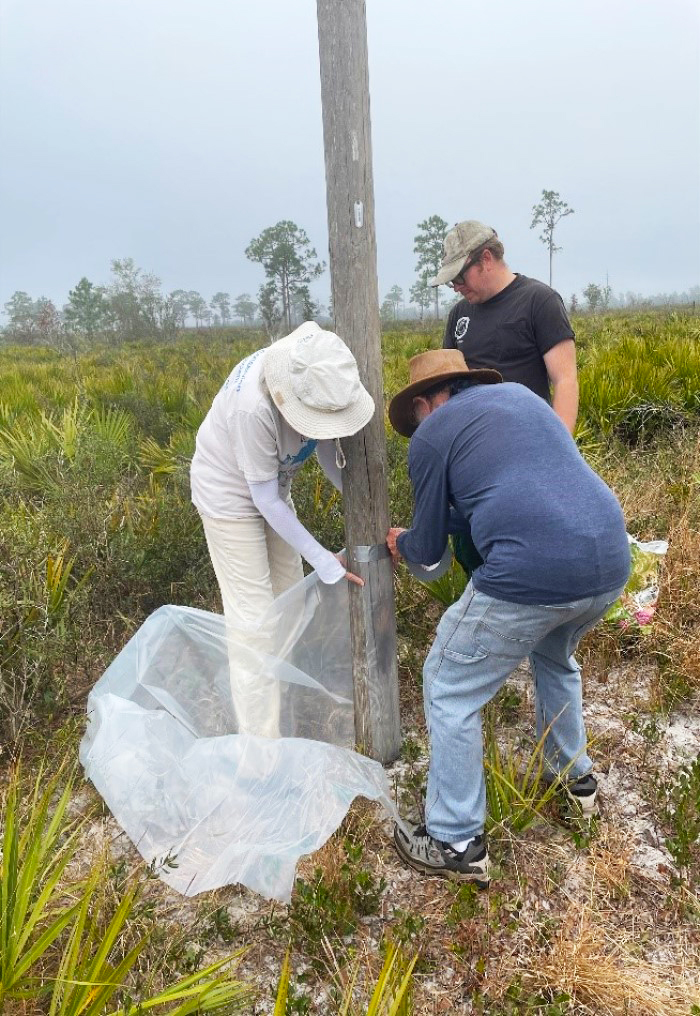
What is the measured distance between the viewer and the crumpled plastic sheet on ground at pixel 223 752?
6.52ft

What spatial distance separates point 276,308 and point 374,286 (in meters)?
12.8

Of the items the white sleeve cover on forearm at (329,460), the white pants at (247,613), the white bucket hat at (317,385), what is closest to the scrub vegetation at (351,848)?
the white pants at (247,613)

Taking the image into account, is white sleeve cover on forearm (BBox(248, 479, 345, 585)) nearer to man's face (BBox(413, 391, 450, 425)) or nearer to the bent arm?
man's face (BBox(413, 391, 450, 425))

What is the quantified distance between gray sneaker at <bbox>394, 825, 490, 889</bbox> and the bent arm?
165cm

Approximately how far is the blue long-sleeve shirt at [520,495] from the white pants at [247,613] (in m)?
0.77

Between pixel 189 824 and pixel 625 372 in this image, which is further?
pixel 625 372

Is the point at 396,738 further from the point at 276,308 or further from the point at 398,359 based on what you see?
the point at 276,308

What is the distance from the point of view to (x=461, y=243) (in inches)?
109

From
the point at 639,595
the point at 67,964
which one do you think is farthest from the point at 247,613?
the point at 639,595

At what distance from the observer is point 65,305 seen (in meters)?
56.6

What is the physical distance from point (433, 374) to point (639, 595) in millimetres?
1826

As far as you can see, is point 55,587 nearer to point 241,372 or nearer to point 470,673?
point 241,372

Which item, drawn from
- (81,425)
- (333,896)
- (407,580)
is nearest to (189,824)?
(333,896)

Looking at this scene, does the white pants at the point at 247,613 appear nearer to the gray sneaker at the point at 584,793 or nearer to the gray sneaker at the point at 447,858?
the gray sneaker at the point at 447,858
